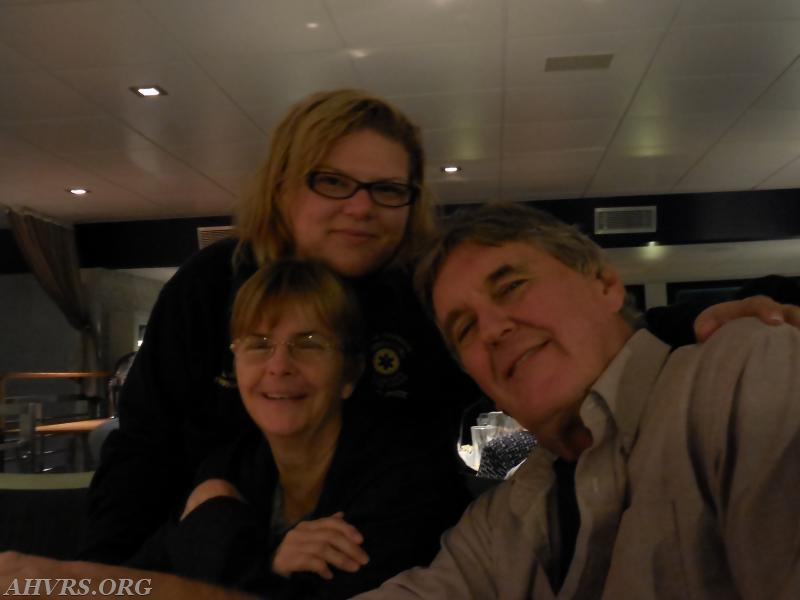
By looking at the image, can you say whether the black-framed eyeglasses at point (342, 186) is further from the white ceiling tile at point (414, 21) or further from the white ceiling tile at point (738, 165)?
the white ceiling tile at point (738, 165)

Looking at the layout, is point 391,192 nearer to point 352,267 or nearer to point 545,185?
point 352,267

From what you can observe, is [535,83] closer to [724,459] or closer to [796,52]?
[796,52]

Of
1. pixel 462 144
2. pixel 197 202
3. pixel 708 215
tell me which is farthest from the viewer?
pixel 708 215

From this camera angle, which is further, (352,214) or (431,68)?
(431,68)

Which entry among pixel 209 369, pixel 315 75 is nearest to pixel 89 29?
pixel 315 75

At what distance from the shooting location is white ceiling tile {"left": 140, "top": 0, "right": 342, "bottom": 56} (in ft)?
10.4

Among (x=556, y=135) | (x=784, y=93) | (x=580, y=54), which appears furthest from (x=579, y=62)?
(x=784, y=93)

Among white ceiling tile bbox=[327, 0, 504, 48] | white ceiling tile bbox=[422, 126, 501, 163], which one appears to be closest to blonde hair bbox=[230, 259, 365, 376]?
white ceiling tile bbox=[327, 0, 504, 48]

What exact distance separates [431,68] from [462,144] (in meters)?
1.43

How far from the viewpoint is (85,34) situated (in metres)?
3.42

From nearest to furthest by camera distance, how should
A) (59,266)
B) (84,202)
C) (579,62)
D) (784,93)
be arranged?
(579,62) < (784,93) < (84,202) < (59,266)

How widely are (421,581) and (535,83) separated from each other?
3631 mm

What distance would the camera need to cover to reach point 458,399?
4.22ft

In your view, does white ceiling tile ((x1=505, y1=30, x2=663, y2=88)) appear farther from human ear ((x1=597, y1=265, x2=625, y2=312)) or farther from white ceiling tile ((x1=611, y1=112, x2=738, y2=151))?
human ear ((x1=597, y1=265, x2=625, y2=312))
